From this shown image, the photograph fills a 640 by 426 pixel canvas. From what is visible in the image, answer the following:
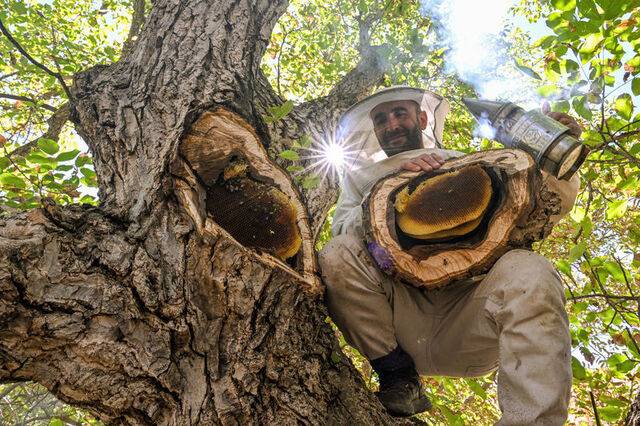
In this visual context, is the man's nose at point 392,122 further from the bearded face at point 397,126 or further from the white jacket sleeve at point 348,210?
the white jacket sleeve at point 348,210

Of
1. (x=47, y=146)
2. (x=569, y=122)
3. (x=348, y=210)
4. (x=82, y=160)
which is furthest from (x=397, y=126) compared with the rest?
(x=82, y=160)

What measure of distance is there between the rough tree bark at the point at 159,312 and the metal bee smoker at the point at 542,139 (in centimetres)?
148

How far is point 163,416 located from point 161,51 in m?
2.18

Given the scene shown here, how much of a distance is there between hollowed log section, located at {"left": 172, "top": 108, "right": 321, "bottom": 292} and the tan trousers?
1.07ft

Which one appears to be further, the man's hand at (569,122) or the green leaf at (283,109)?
the man's hand at (569,122)

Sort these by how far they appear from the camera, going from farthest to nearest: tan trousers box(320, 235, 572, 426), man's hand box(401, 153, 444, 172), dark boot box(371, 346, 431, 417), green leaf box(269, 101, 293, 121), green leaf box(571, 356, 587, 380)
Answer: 1. green leaf box(571, 356, 587, 380)
2. man's hand box(401, 153, 444, 172)
3. dark boot box(371, 346, 431, 417)
4. green leaf box(269, 101, 293, 121)
5. tan trousers box(320, 235, 572, 426)

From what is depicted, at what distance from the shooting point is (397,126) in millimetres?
3154

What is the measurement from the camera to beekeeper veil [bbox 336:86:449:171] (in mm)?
3174

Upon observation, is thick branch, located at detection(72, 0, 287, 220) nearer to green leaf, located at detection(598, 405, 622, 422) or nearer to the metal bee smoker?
the metal bee smoker

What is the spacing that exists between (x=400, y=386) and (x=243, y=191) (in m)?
1.26

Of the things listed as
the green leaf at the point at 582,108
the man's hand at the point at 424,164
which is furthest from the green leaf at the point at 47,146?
the green leaf at the point at 582,108

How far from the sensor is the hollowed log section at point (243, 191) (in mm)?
1722

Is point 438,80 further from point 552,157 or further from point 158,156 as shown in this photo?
point 158,156

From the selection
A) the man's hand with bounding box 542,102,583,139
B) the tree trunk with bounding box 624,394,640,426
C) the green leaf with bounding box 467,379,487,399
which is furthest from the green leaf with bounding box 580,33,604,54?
the green leaf with bounding box 467,379,487,399
